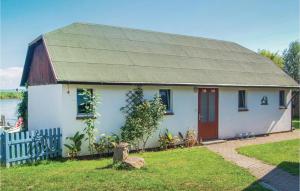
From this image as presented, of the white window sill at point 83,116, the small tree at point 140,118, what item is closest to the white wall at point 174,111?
the white window sill at point 83,116

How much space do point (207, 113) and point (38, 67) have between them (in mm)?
8436

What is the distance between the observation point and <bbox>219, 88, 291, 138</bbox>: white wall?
17.0 m

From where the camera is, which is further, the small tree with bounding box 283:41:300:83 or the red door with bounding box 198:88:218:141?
the small tree with bounding box 283:41:300:83

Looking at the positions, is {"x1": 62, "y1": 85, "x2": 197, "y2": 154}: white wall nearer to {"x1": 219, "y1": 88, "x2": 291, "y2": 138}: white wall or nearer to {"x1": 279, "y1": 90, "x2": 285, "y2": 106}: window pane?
{"x1": 219, "y1": 88, "x2": 291, "y2": 138}: white wall

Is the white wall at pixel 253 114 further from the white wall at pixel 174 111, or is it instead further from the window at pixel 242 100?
the window at pixel 242 100

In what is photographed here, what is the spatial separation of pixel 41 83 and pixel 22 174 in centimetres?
621

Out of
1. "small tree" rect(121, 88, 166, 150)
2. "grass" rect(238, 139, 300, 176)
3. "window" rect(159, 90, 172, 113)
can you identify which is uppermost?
"window" rect(159, 90, 172, 113)

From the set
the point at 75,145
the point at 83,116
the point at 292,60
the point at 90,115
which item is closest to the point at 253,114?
the point at 90,115

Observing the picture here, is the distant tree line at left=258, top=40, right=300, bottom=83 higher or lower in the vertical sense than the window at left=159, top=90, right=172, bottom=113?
higher

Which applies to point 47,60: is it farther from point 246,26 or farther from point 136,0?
point 246,26

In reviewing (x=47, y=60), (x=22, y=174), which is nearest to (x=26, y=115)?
(x=47, y=60)

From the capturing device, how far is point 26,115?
17297 mm

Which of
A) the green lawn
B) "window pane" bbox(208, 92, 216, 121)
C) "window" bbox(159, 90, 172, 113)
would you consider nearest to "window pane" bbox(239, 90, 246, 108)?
"window pane" bbox(208, 92, 216, 121)

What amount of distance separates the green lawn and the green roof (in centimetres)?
341
